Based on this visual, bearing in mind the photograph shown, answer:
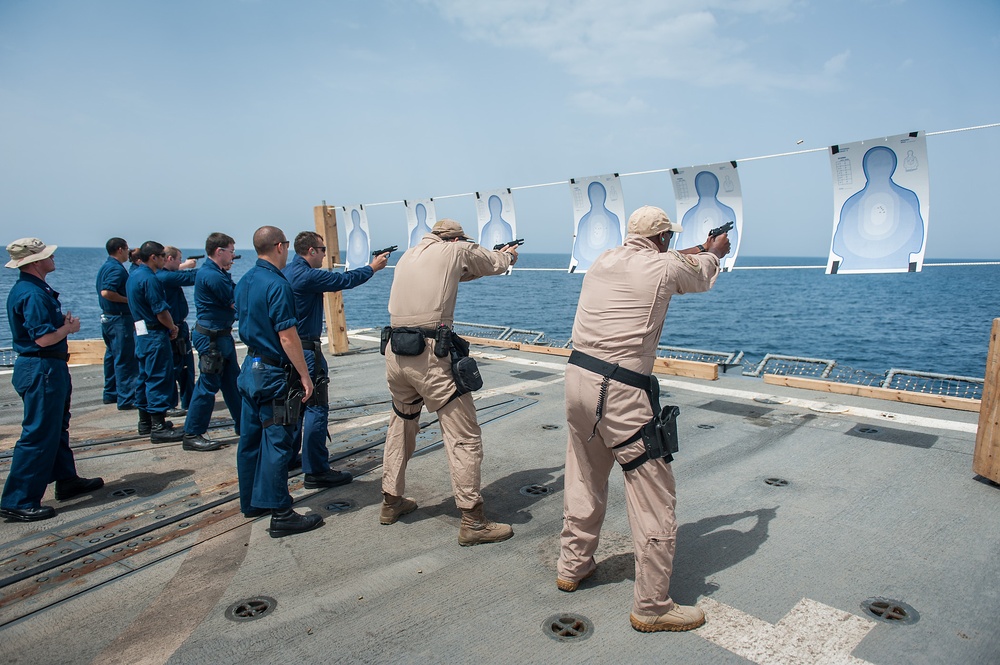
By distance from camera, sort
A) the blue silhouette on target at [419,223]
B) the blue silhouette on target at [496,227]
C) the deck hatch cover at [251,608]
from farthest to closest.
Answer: the blue silhouette on target at [419,223]
the blue silhouette on target at [496,227]
the deck hatch cover at [251,608]

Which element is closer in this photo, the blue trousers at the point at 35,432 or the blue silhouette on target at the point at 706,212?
the blue trousers at the point at 35,432

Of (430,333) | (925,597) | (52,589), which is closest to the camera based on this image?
(925,597)

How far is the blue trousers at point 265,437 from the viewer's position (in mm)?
3938

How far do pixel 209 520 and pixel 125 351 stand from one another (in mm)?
4080

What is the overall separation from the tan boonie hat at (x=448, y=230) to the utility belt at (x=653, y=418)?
1.46 m

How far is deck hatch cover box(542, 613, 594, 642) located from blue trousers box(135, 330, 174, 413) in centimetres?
510

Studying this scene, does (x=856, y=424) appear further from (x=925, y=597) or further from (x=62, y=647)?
(x=62, y=647)

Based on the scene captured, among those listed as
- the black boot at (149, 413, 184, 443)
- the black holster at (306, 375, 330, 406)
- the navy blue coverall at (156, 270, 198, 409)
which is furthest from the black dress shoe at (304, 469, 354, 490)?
the navy blue coverall at (156, 270, 198, 409)

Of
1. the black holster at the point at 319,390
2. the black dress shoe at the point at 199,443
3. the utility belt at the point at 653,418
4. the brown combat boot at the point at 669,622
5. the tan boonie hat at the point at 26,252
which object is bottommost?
the black dress shoe at the point at 199,443

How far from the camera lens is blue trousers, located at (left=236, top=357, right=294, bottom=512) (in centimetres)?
394

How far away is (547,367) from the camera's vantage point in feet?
30.5

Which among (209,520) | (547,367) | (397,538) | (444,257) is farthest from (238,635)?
(547,367)

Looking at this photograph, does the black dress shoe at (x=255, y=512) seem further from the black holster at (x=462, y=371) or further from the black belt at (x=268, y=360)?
the black holster at (x=462, y=371)

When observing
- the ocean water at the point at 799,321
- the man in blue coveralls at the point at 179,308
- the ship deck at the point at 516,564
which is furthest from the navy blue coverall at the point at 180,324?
the ocean water at the point at 799,321
